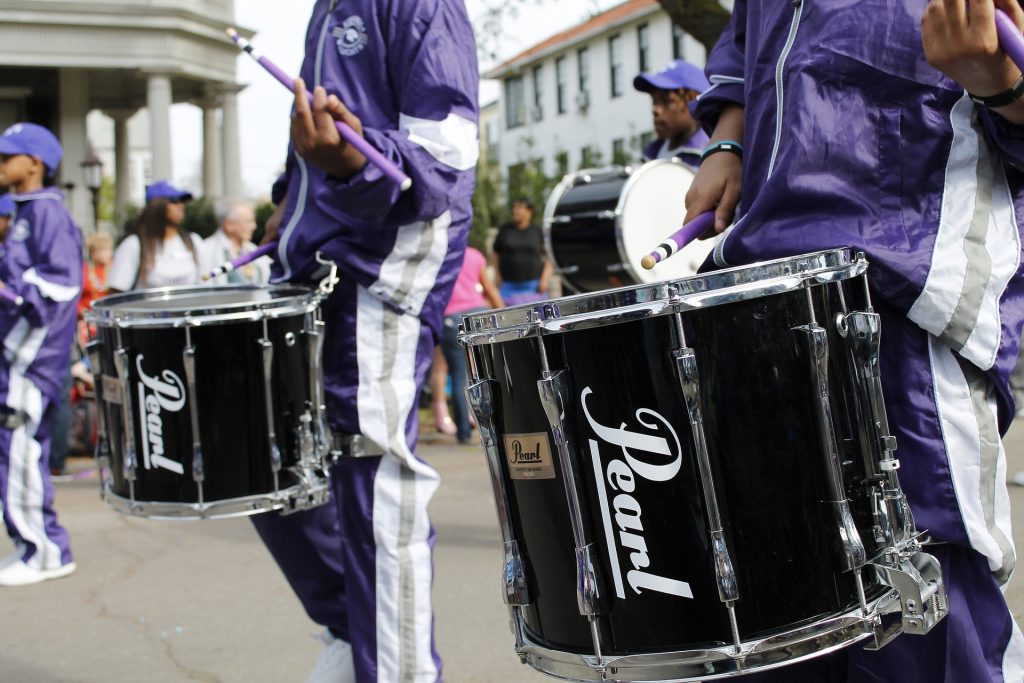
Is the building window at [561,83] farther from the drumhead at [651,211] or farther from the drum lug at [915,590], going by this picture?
the drum lug at [915,590]

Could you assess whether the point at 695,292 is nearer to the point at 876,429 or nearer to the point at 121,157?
the point at 876,429

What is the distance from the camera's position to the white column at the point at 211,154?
30.8 m

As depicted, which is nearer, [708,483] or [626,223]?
[708,483]

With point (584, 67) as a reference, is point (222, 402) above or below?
below

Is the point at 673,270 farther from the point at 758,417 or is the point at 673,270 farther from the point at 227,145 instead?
the point at 227,145

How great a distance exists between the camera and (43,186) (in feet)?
18.1

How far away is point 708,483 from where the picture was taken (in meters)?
1.53

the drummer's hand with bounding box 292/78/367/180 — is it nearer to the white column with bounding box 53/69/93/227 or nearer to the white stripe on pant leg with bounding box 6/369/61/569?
the white stripe on pant leg with bounding box 6/369/61/569

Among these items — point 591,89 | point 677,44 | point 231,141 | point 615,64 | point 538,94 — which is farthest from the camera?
point 538,94

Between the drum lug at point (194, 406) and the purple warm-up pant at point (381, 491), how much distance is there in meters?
0.32

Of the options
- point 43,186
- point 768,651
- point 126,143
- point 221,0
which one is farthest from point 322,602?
point 126,143

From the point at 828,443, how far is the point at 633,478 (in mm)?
264

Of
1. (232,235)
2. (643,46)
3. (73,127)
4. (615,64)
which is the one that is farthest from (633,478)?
(615,64)

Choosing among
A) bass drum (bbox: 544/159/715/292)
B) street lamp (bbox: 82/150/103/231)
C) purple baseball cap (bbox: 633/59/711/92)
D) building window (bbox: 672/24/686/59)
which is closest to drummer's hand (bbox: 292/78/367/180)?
bass drum (bbox: 544/159/715/292)
